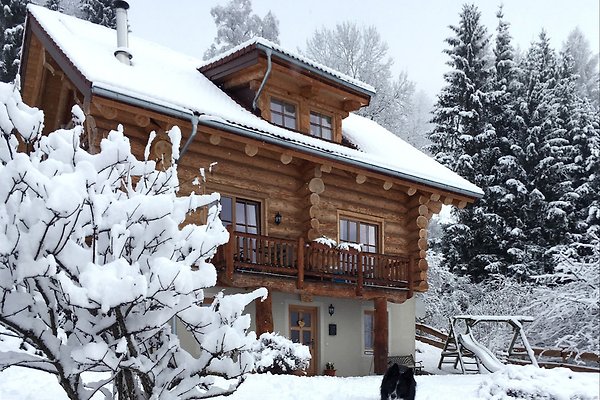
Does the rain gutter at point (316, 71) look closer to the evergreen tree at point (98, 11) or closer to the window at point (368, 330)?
the evergreen tree at point (98, 11)

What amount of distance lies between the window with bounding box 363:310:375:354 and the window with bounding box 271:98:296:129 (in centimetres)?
481

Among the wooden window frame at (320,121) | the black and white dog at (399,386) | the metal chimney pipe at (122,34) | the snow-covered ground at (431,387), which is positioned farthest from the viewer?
the wooden window frame at (320,121)

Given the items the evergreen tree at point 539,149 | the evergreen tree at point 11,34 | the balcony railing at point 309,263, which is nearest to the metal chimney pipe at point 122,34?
the balcony railing at point 309,263

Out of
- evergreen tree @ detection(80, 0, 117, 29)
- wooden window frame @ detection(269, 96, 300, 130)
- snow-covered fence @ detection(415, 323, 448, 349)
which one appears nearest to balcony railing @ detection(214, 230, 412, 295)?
wooden window frame @ detection(269, 96, 300, 130)

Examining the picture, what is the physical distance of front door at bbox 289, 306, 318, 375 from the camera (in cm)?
1239

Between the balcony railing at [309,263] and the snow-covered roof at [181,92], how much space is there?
1.84 meters

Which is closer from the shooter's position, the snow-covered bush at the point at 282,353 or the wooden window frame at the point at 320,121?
the snow-covered bush at the point at 282,353

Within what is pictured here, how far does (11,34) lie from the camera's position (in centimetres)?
1738

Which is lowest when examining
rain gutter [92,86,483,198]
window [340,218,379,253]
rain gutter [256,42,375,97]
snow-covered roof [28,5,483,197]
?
window [340,218,379,253]

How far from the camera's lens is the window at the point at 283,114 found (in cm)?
1277

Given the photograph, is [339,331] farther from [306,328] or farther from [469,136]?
[469,136]

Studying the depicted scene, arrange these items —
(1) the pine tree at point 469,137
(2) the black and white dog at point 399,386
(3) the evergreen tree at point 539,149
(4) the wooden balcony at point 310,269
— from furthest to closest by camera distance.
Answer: (1) the pine tree at point 469,137 → (3) the evergreen tree at point 539,149 → (4) the wooden balcony at point 310,269 → (2) the black and white dog at point 399,386

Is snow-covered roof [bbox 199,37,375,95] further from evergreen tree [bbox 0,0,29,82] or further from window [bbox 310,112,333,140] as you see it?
evergreen tree [bbox 0,0,29,82]

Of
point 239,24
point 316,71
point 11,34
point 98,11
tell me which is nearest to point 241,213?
point 316,71
